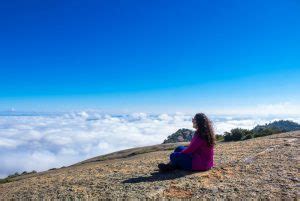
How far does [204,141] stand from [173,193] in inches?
92.4

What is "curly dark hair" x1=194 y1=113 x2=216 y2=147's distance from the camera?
11.7 metres

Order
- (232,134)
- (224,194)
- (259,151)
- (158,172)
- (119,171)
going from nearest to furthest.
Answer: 1. (224,194)
2. (158,172)
3. (119,171)
4. (259,151)
5. (232,134)

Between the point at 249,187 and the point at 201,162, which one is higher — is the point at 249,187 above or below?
below

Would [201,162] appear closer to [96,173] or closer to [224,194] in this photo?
[224,194]

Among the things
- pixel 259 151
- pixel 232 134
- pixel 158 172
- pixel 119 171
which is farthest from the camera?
pixel 232 134

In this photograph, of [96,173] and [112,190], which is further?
[96,173]

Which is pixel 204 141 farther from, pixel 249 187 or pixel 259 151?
pixel 259 151

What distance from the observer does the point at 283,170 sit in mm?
11789

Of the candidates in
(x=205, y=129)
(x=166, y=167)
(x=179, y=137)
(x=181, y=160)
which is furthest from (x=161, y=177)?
(x=179, y=137)

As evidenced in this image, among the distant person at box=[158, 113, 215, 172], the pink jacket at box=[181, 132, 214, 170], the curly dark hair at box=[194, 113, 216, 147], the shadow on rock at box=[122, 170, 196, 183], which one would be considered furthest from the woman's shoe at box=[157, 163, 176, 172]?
the curly dark hair at box=[194, 113, 216, 147]

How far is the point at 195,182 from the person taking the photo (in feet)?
36.0

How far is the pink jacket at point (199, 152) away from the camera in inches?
465

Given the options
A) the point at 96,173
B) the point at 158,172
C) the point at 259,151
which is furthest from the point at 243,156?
the point at 96,173

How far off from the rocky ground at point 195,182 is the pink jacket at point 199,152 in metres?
0.29
